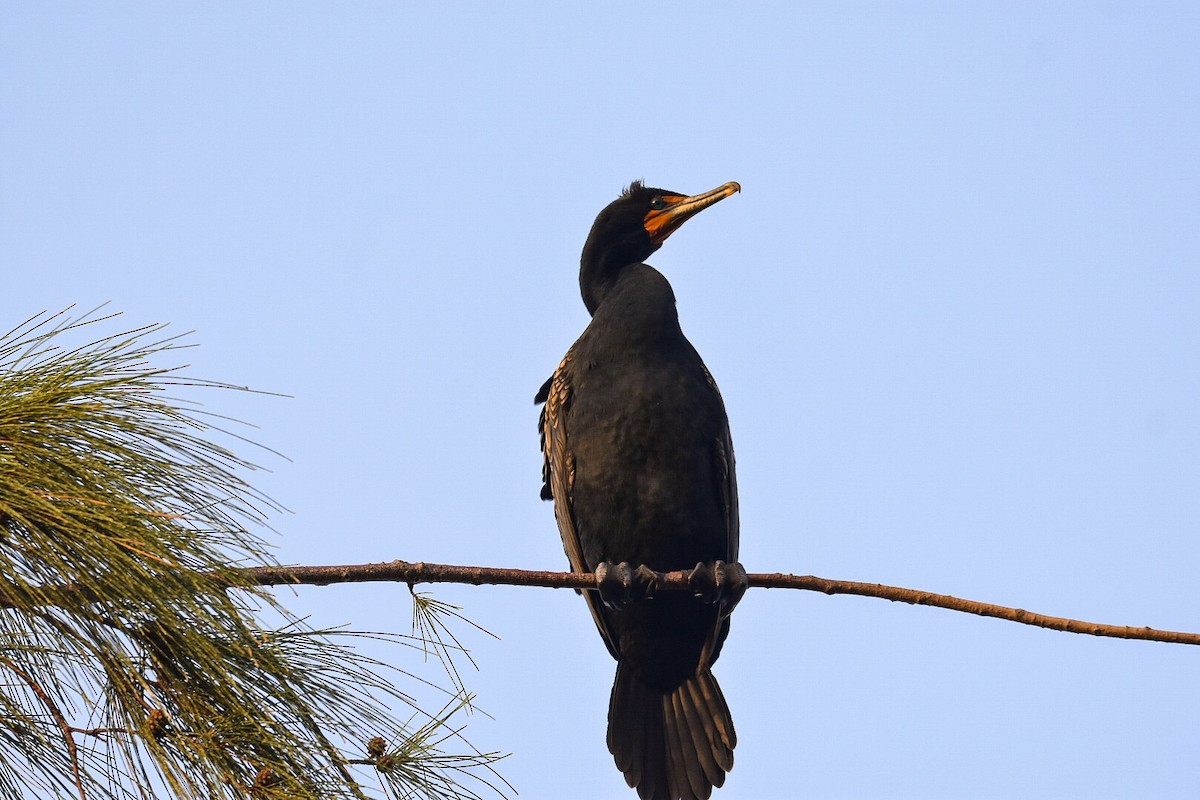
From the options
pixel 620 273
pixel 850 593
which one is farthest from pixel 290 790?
pixel 620 273

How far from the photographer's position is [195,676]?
2146 millimetres

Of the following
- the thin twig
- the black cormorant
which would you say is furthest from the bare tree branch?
the black cormorant

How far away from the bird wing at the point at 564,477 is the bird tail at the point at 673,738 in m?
0.20

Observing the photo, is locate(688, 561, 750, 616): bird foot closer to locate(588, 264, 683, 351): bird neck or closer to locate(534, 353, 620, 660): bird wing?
locate(534, 353, 620, 660): bird wing

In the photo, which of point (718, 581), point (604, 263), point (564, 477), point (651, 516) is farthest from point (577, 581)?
point (604, 263)

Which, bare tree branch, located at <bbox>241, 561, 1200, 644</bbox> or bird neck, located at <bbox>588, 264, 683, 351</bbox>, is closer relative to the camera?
bare tree branch, located at <bbox>241, 561, 1200, 644</bbox>

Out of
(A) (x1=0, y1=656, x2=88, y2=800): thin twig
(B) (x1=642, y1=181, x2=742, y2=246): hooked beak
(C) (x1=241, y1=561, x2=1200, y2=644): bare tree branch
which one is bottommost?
(A) (x1=0, y1=656, x2=88, y2=800): thin twig

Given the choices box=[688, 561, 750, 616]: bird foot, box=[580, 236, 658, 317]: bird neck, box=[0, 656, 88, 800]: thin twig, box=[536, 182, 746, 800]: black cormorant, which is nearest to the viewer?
box=[0, 656, 88, 800]: thin twig

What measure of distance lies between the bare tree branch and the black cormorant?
112cm

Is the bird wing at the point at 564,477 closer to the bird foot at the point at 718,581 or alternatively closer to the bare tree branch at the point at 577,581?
the bird foot at the point at 718,581

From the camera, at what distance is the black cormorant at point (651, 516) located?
414 centimetres

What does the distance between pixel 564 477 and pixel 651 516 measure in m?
0.39

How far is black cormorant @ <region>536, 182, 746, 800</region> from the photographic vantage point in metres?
4.14

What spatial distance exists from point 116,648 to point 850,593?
145 centimetres
